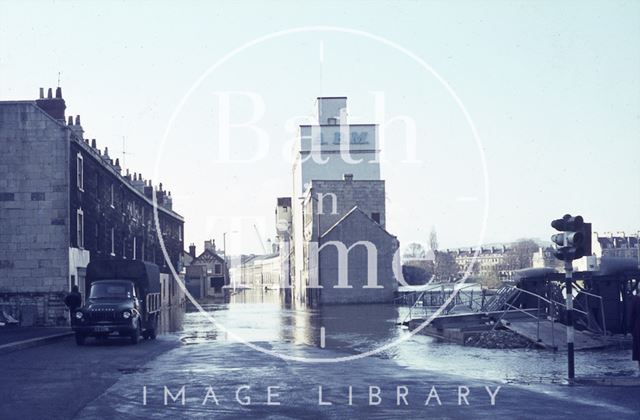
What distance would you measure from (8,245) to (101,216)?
8335 mm

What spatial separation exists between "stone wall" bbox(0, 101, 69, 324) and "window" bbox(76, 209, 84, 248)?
6.05 ft

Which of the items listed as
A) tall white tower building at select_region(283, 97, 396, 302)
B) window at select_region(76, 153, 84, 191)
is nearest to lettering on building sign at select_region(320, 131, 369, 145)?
tall white tower building at select_region(283, 97, 396, 302)

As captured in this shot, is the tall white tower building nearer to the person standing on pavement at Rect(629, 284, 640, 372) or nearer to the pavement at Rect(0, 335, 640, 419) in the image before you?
the pavement at Rect(0, 335, 640, 419)

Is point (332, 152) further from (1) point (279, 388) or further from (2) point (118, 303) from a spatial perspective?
(1) point (279, 388)

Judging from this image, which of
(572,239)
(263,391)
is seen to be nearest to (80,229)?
(263,391)

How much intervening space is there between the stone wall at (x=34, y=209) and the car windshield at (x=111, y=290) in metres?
9.39

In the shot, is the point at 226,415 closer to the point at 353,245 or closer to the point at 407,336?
the point at 407,336

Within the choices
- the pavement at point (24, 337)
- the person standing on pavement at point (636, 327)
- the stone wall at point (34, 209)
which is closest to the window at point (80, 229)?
the stone wall at point (34, 209)

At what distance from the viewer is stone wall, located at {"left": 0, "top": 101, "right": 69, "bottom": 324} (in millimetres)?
33844

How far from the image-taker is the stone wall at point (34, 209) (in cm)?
3384

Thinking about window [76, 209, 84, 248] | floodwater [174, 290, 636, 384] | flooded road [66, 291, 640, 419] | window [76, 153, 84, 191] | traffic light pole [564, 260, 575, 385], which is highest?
window [76, 153, 84, 191]

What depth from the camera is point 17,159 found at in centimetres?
3416

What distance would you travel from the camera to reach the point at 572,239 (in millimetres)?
14578

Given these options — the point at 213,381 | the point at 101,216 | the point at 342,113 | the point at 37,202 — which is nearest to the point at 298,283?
the point at 342,113
